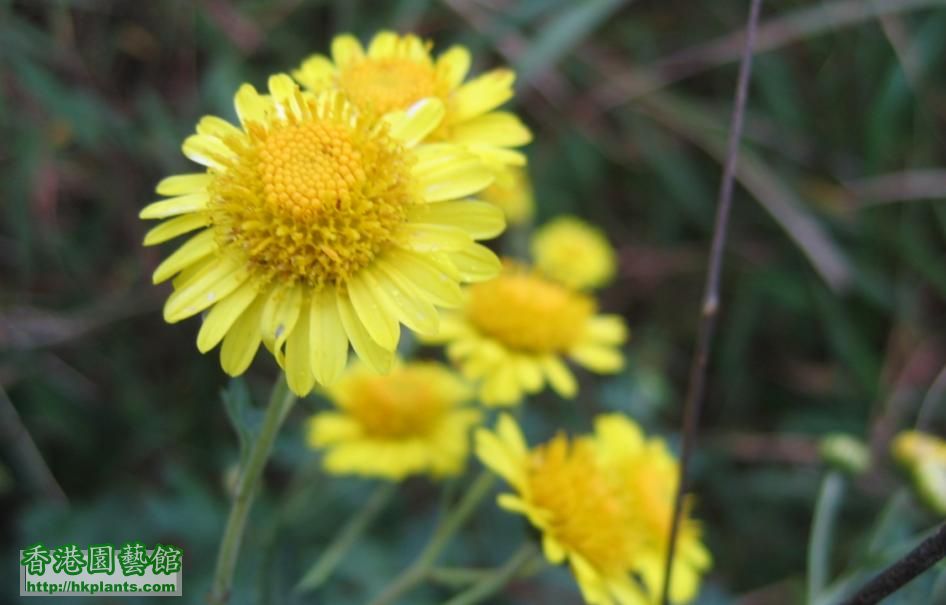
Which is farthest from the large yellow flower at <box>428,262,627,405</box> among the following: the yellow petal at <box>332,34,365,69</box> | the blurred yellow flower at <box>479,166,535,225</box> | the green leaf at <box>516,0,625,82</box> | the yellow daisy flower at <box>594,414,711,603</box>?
the green leaf at <box>516,0,625,82</box>

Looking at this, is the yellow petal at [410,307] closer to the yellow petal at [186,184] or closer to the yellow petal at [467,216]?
the yellow petal at [467,216]

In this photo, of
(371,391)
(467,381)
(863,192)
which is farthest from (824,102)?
(371,391)

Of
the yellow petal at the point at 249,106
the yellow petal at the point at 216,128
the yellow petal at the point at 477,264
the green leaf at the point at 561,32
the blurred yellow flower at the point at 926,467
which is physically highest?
the green leaf at the point at 561,32

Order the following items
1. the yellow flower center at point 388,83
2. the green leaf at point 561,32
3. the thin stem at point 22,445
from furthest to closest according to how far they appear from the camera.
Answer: the green leaf at point 561,32, the thin stem at point 22,445, the yellow flower center at point 388,83

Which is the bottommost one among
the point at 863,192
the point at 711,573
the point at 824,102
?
the point at 711,573

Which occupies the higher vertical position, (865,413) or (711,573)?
(865,413)

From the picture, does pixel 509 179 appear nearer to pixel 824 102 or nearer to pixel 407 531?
pixel 407 531

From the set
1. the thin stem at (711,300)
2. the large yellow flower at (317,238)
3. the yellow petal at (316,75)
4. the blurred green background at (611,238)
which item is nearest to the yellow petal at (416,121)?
the large yellow flower at (317,238)

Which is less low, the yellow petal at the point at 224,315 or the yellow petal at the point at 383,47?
the yellow petal at the point at 383,47
